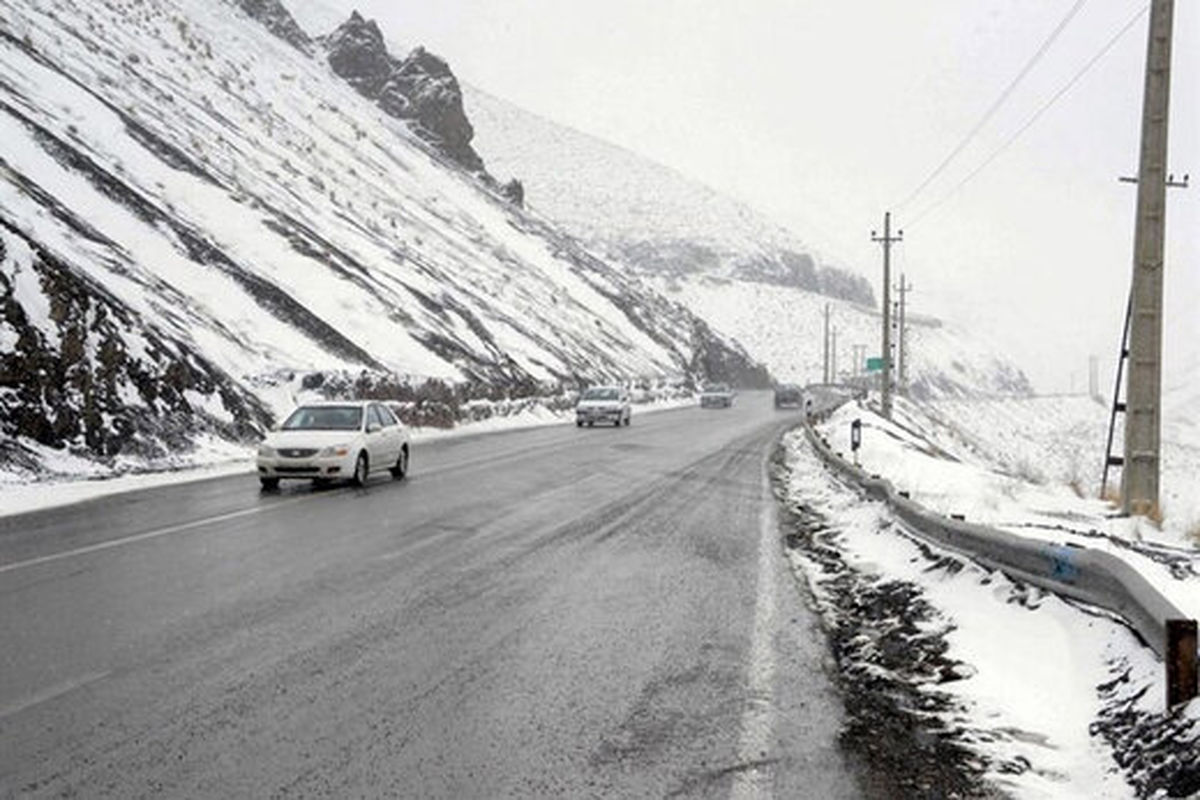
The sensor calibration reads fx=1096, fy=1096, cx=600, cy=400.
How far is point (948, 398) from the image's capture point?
160 metres

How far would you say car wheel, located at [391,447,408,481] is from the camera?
1925cm

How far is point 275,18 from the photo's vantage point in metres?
88.2

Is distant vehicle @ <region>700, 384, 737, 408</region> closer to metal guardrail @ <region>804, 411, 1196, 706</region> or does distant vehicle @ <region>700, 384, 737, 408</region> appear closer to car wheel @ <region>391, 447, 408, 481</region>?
car wheel @ <region>391, 447, 408, 481</region>

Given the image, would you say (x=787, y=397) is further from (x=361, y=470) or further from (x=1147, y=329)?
(x=1147, y=329)

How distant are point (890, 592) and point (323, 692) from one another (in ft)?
15.9

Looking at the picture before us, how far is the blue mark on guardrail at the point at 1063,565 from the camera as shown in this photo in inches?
270

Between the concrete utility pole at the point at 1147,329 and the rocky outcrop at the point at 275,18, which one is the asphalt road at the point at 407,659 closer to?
the concrete utility pole at the point at 1147,329

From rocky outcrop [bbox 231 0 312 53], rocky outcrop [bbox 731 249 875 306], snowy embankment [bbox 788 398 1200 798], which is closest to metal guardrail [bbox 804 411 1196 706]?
snowy embankment [bbox 788 398 1200 798]

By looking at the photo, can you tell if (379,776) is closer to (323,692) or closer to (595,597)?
(323,692)

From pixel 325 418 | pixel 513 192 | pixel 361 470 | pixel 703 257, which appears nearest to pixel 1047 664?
pixel 361 470

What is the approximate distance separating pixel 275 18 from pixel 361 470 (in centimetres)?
8063

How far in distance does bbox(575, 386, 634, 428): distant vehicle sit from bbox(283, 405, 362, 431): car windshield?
2110 centimetres

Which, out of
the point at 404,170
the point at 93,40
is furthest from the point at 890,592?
the point at 404,170

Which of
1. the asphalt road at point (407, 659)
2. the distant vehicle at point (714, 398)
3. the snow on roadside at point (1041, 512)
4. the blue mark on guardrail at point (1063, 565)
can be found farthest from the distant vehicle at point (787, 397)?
the blue mark on guardrail at point (1063, 565)
